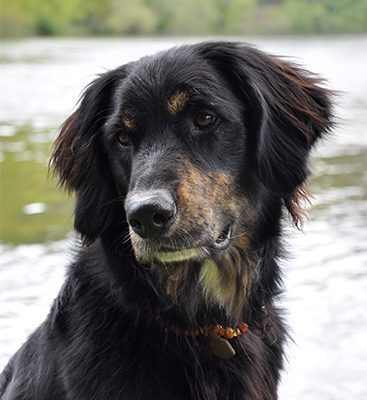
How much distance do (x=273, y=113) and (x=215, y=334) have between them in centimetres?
102

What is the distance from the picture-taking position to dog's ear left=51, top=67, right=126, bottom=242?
3758 millimetres

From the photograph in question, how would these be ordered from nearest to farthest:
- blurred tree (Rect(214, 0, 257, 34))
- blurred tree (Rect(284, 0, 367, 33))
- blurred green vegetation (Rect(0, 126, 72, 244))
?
blurred green vegetation (Rect(0, 126, 72, 244)) < blurred tree (Rect(284, 0, 367, 33)) < blurred tree (Rect(214, 0, 257, 34))

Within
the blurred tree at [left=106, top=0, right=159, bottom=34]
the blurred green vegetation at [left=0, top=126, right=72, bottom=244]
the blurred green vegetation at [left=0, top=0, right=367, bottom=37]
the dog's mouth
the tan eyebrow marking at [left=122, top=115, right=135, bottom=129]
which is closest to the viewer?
the dog's mouth

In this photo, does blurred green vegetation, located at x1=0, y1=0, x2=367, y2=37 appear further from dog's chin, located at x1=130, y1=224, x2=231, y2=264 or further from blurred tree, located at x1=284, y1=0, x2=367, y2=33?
dog's chin, located at x1=130, y1=224, x2=231, y2=264

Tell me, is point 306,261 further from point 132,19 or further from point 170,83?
point 132,19

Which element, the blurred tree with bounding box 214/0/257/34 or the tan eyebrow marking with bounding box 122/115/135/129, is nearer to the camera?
the tan eyebrow marking with bounding box 122/115/135/129

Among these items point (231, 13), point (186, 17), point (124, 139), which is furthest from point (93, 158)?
point (231, 13)

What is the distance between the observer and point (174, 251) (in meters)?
3.35

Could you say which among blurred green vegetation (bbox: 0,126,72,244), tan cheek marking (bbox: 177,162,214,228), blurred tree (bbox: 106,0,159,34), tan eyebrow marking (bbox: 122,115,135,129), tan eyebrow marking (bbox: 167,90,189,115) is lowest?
blurred tree (bbox: 106,0,159,34)

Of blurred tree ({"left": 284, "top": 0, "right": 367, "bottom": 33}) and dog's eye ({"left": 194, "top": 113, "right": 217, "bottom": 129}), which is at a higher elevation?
dog's eye ({"left": 194, "top": 113, "right": 217, "bottom": 129})

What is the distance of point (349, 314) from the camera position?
18.9ft

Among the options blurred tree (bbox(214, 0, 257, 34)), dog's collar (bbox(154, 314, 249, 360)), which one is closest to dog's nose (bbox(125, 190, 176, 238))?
dog's collar (bbox(154, 314, 249, 360))

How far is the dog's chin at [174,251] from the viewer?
333 centimetres

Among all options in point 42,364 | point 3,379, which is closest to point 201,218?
point 42,364
